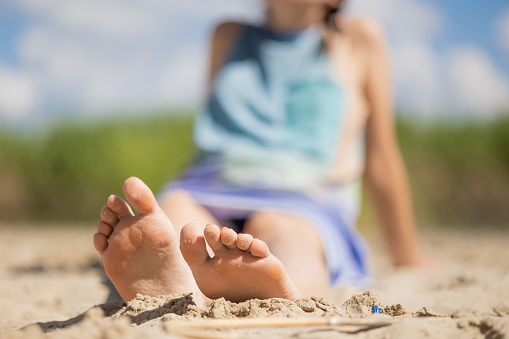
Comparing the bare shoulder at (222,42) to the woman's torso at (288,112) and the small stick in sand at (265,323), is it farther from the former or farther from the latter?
the small stick in sand at (265,323)

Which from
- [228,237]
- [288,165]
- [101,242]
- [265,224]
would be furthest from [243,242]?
[288,165]

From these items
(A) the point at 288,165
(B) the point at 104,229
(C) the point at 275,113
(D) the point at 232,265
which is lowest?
(D) the point at 232,265

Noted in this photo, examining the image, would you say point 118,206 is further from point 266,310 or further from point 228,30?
point 228,30

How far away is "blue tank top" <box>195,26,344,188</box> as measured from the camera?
1.79m

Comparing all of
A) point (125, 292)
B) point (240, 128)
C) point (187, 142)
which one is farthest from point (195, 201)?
point (187, 142)

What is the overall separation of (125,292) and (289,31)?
128 cm

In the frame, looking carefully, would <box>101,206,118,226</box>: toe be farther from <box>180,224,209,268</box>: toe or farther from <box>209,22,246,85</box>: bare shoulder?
<box>209,22,246,85</box>: bare shoulder

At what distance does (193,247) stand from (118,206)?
0.22 meters

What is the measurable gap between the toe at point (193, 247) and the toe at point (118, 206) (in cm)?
18

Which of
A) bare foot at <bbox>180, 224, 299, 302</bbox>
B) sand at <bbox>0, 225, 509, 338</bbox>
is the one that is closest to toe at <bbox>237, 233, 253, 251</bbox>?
bare foot at <bbox>180, 224, 299, 302</bbox>

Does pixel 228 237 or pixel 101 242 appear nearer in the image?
A: pixel 228 237

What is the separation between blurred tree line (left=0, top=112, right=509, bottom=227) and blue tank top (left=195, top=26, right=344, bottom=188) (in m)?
3.38

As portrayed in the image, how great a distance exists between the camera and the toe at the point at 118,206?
3.65 ft

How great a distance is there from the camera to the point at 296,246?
139cm
